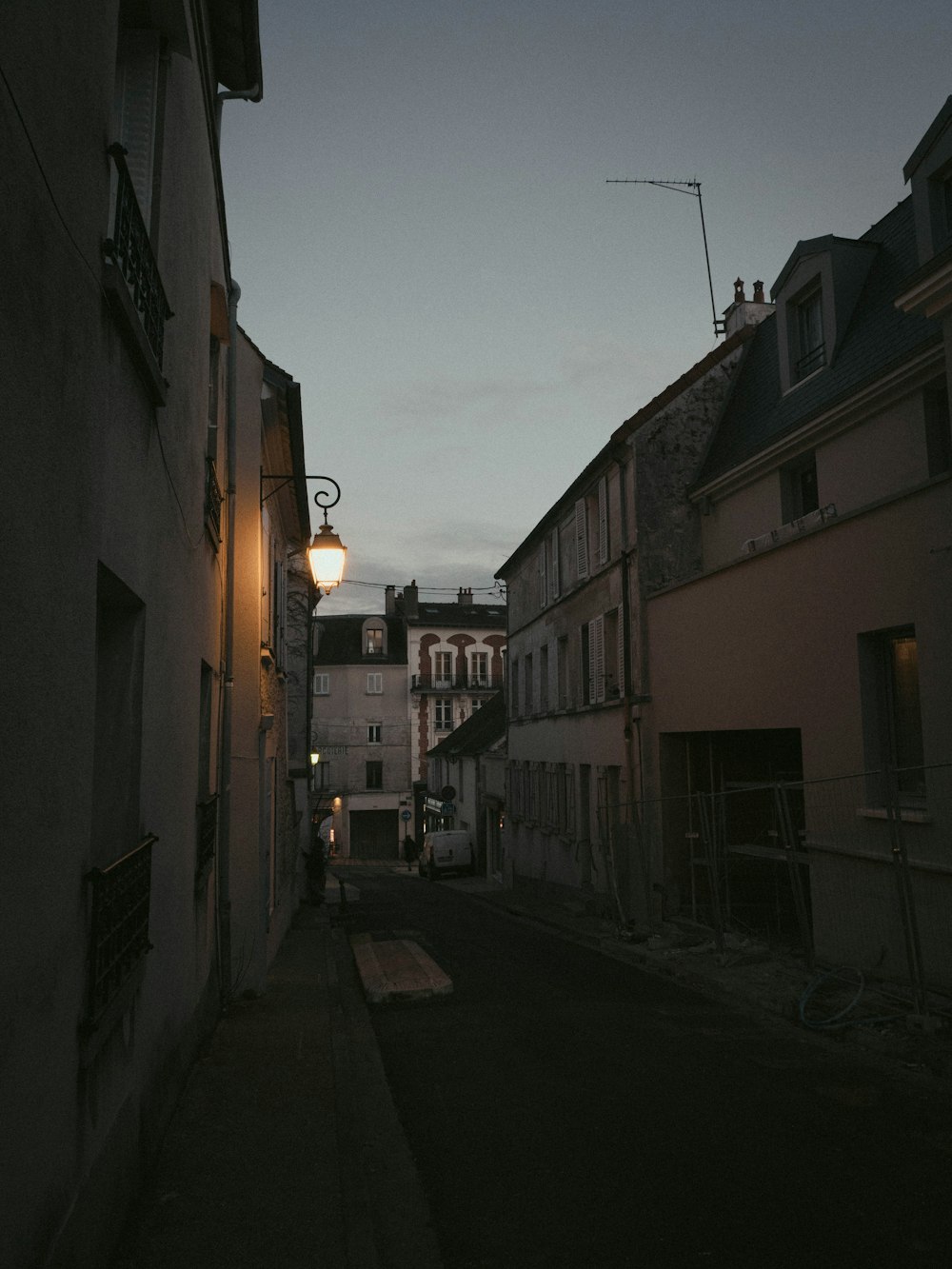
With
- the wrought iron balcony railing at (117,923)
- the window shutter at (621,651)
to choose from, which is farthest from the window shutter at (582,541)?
the wrought iron balcony railing at (117,923)

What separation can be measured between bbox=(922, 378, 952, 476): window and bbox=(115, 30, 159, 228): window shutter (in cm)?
910

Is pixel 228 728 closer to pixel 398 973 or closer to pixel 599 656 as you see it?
pixel 398 973

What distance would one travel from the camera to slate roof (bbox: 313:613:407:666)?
54.2m

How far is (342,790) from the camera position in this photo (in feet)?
171

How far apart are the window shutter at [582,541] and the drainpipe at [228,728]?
12084 mm

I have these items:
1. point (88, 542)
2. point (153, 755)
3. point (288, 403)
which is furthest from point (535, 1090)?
point (288, 403)

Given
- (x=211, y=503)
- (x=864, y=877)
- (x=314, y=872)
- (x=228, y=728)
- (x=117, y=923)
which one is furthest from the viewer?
(x=314, y=872)

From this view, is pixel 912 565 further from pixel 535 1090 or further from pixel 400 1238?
pixel 400 1238

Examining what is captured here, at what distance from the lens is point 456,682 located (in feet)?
178

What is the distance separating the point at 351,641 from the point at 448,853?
2150 cm

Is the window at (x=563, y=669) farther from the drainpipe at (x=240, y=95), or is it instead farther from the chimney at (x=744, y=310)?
the drainpipe at (x=240, y=95)

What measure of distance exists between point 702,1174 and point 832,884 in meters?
6.71

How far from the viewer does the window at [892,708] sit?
10.3 meters

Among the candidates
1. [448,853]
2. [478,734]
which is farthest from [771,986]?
[478,734]
